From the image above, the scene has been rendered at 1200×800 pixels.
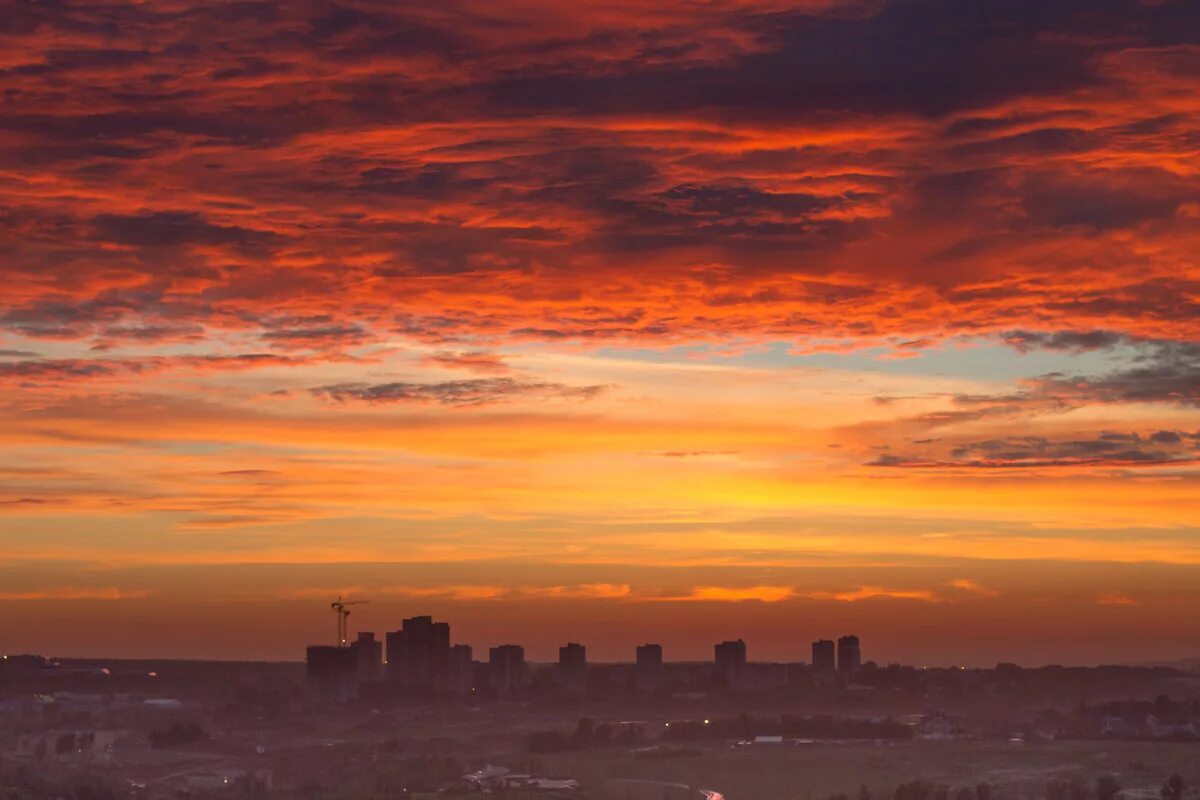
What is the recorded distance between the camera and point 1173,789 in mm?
146750

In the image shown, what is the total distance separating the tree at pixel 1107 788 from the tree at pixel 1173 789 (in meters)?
3.81

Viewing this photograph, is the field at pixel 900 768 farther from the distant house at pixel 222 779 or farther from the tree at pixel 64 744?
the tree at pixel 64 744

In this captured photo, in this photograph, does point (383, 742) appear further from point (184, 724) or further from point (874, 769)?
point (874, 769)

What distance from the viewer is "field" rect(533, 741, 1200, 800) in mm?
165125

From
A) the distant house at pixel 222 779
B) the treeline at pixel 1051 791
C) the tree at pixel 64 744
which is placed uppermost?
the tree at pixel 64 744

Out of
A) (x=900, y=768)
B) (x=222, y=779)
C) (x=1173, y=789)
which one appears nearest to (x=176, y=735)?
(x=222, y=779)

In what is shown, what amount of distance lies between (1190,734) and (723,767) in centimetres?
5424

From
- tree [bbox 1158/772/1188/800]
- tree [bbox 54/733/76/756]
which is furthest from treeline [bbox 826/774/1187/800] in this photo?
tree [bbox 54/733/76/756]

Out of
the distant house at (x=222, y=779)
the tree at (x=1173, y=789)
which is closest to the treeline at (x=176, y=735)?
the distant house at (x=222, y=779)

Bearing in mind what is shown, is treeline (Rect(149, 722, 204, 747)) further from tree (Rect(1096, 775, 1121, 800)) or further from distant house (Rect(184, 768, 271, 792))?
tree (Rect(1096, 775, 1121, 800))

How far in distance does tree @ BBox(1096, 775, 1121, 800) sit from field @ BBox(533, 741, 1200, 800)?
1.49 m

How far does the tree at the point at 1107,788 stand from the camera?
14638 centimetres

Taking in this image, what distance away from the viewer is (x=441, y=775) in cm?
16550

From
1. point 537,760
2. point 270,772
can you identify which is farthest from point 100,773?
point 537,760
